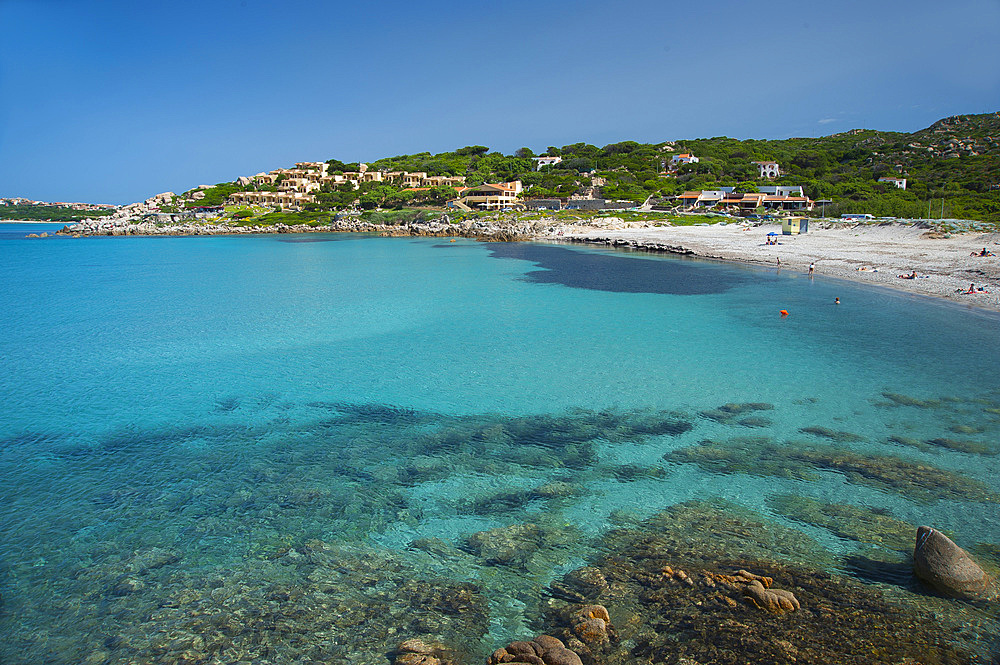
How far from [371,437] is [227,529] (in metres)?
3.35

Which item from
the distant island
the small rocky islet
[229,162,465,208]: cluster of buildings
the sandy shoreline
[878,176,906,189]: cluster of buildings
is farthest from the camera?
[229,162,465,208]: cluster of buildings

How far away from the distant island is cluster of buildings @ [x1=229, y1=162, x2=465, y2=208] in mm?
297

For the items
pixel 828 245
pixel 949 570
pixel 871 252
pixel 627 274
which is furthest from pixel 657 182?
pixel 949 570

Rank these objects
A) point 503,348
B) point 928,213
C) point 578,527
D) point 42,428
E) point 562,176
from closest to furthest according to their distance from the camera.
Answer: point 578,527 < point 42,428 < point 503,348 < point 928,213 < point 562,176

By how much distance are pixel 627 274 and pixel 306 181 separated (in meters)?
111

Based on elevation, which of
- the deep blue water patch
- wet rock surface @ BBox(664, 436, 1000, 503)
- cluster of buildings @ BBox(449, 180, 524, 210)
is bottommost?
wet rock surface @ BBox(664, 436, 1000, 503)

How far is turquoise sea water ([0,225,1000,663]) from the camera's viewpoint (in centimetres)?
675

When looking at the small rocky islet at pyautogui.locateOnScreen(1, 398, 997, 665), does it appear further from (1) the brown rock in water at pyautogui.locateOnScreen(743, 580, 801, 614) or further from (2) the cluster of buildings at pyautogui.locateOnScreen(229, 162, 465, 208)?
(2) the cluster of buildings at pyautogui.locateOnScreen(229, 162, 465, 208)

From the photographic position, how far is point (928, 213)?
46031 mm

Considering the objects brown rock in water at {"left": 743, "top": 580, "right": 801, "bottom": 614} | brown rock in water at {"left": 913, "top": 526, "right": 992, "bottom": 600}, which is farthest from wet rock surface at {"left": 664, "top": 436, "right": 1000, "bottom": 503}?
brown rock in water at {"left": 743, "top": 580, "right": 801, "bottom": 614}

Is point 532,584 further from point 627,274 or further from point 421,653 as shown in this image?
point 627,274

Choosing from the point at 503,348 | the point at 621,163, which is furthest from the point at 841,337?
the point at 621,163

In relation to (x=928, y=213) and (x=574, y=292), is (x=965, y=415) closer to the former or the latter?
(x=574, y=292)

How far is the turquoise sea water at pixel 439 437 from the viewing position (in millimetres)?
6750
